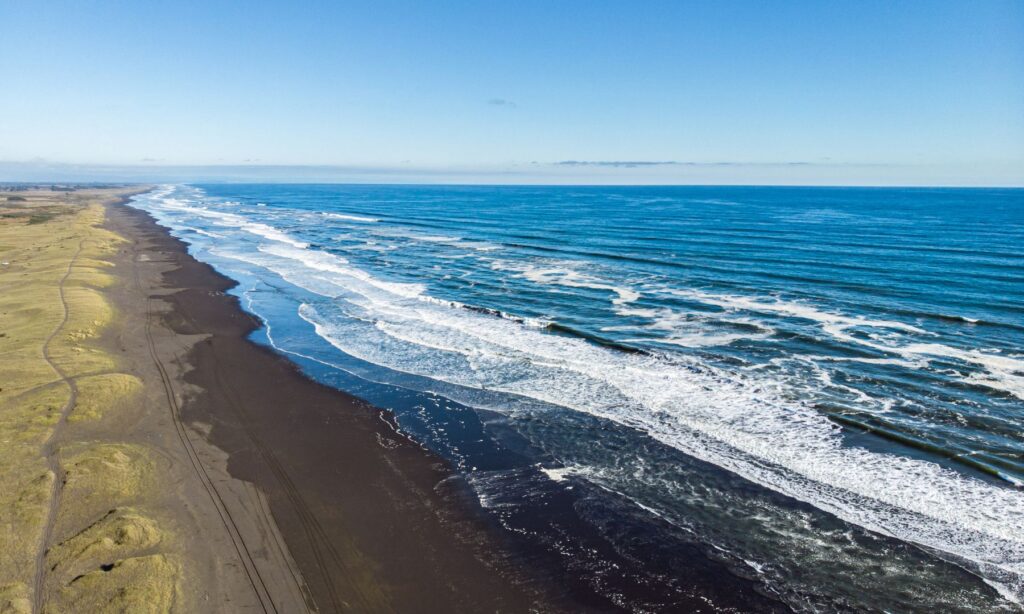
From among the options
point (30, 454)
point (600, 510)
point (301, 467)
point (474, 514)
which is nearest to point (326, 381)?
point (301, 467)

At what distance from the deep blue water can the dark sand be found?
1.57 m

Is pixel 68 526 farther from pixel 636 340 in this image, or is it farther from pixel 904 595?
pixel 636 340

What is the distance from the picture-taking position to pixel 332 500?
17.6 meters

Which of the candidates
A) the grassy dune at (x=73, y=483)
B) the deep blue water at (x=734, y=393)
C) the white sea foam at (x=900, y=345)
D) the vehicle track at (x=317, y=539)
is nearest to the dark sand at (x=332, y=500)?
the vehicle track at (x=317, y=539)

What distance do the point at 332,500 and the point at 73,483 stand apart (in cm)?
809

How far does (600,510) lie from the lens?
56.1 ft

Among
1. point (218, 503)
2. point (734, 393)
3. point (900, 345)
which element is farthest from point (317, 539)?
point (900, 345)

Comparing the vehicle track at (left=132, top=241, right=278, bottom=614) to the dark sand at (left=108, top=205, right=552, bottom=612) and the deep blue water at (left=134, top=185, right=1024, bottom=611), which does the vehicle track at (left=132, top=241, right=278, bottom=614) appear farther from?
the deep blue water at (left=134, top=185, right=1024, bottom=611)

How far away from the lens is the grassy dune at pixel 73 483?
42.6 feet

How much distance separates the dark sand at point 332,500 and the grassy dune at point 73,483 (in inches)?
77.6

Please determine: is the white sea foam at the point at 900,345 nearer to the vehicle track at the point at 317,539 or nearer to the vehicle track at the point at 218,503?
the vehicle track at the point at 317,539

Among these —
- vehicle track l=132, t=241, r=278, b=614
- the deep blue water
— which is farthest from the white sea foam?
vehicle track l=132, t=241, r=278, b=614

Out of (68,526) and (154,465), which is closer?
(68,526)

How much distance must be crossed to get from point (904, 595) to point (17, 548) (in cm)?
2286
